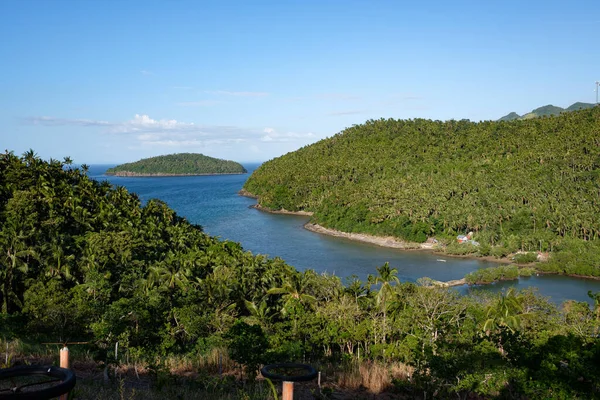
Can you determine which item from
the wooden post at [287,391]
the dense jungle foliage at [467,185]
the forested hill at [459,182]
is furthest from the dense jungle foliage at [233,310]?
the forested hill at [459,182]

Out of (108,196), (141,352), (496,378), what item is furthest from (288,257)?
(496,378)

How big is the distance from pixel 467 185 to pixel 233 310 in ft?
252

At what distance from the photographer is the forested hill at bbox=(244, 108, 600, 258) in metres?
80.1

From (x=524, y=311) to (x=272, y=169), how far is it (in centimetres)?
12816

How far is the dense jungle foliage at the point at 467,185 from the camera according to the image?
77.0 meters

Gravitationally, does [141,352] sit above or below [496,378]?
below

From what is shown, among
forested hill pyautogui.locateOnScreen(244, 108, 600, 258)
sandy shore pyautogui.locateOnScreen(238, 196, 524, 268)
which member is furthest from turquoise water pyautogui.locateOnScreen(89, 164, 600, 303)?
forested hill pyautogui.locateOnScreen(244, 108, 600, 258)

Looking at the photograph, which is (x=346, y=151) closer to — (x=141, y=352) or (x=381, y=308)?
(x=381, y=308)

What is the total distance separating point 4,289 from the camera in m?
32.8

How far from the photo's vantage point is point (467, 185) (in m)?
97.7

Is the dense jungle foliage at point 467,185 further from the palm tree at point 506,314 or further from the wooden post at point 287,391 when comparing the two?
the wooden post at point 287,391

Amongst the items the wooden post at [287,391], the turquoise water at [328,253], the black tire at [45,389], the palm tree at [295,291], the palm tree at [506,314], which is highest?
the black tire at [45,389]

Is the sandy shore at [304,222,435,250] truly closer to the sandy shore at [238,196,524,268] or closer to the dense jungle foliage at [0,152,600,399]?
the sandy shore at [238,196,524,268]

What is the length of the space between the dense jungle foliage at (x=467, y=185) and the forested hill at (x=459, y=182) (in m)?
0.23
